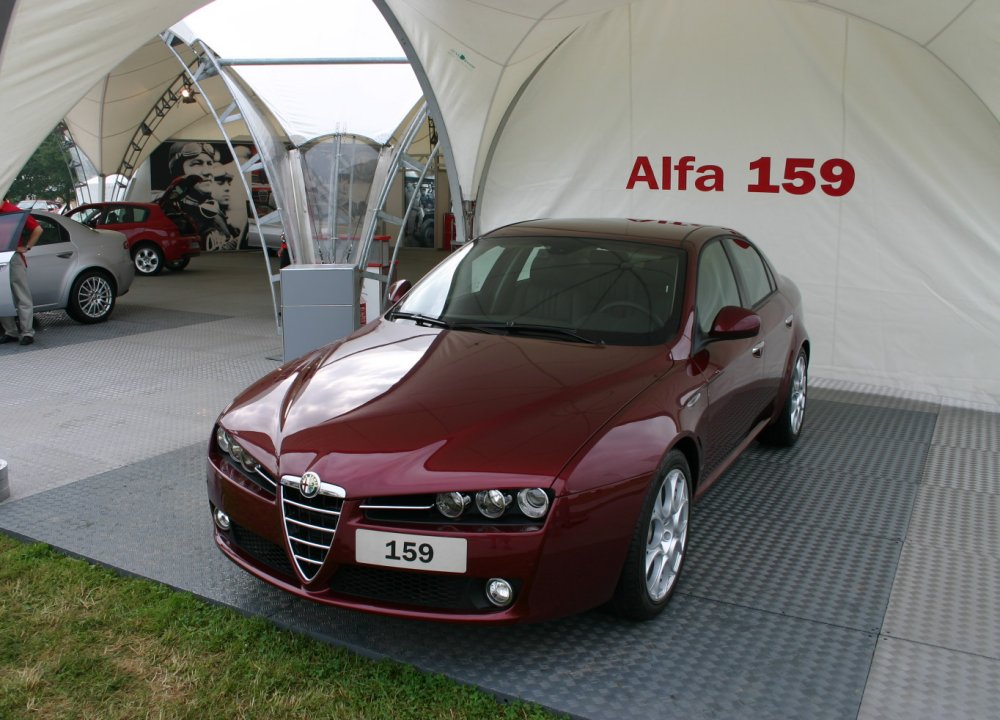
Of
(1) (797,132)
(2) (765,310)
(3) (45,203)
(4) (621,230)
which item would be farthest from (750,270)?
(3) (45,203)

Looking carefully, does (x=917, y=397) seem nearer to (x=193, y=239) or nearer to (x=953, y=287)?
(x=953, y=287)

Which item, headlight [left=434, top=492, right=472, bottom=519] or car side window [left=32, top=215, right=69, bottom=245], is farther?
car side window [left=32, top=215, right=69, bottom=245]

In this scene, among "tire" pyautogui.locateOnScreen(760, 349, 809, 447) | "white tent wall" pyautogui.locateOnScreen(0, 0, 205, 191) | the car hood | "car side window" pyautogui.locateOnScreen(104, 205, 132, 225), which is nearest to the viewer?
the car hood

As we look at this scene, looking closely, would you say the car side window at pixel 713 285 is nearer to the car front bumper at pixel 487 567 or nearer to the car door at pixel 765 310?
the car door at pixel 765 310

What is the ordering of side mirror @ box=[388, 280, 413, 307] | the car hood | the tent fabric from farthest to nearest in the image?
the tent fabric < side mirror @ box=[388, 280, 413, 307] < the car hood

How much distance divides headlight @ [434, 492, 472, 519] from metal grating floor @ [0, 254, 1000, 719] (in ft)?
2.05

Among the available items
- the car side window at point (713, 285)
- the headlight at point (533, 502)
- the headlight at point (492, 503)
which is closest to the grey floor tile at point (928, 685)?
the headlight at point (533, 502)

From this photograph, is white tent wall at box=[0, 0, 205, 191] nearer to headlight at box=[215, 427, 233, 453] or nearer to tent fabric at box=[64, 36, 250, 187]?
headlight at box=[215, 427, 233, 453]

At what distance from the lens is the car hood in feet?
9.89

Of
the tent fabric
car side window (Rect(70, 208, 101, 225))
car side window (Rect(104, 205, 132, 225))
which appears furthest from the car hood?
the tent fabric

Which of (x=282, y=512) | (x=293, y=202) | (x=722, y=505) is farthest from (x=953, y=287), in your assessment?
(x=293, y=202)

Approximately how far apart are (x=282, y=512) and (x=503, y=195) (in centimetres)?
671

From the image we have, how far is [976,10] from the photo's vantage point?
6.27 meters

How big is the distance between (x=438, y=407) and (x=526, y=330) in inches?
34.6
